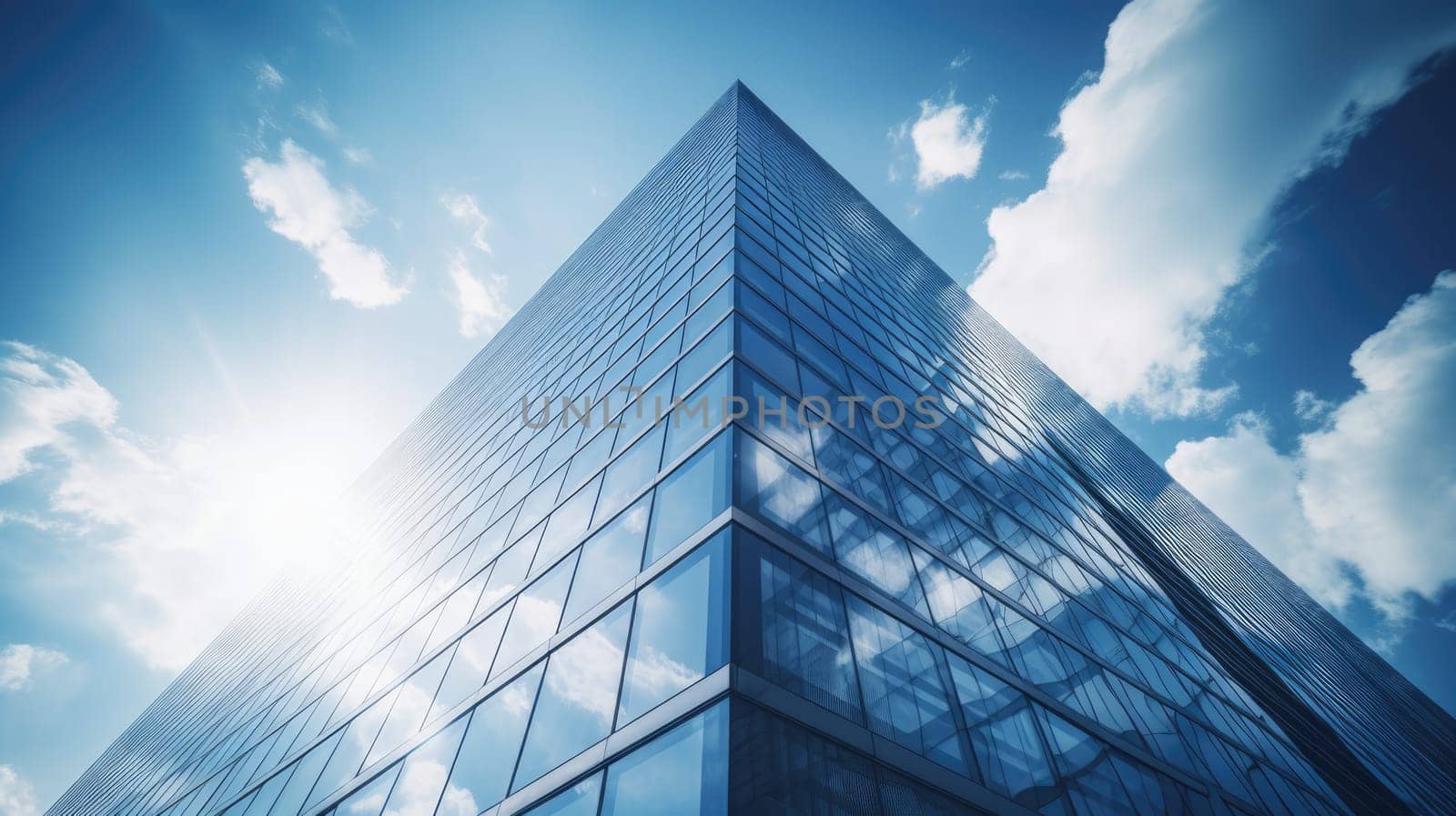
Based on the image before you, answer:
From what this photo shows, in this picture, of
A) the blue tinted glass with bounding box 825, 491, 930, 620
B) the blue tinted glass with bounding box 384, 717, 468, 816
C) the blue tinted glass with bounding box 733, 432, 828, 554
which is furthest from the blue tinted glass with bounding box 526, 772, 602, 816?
the blue tinted glass with bounding box 825, 491, 930, 620

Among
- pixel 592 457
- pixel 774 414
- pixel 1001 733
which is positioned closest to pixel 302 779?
pixel 592 457

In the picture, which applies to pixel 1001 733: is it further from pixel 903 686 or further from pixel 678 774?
pixel 678 774

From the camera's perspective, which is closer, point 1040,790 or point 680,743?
point 680,743

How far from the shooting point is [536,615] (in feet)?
32.6

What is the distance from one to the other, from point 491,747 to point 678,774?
4129 millimetres

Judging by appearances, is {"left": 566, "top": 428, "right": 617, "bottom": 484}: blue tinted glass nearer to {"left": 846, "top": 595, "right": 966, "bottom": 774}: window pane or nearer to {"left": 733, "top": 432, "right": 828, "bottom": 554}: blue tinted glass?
{"left": 733, "top": 432, "right": 828, "bottom": 554}: blue tinted glass

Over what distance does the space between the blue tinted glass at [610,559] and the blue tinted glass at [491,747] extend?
1.16 m

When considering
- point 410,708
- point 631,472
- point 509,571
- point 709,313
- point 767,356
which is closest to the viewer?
point 631,472

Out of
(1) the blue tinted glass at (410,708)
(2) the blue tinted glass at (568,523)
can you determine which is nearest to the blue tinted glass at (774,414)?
(2) the blue tinted glass at (568,523)

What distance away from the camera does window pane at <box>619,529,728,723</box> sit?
6324 millimetres

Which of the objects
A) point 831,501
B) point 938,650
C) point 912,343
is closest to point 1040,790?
point 938,650

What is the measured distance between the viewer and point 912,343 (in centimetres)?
2169

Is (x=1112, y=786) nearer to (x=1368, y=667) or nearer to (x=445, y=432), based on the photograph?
(x=445, y=432)

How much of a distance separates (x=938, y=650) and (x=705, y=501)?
159 inches
